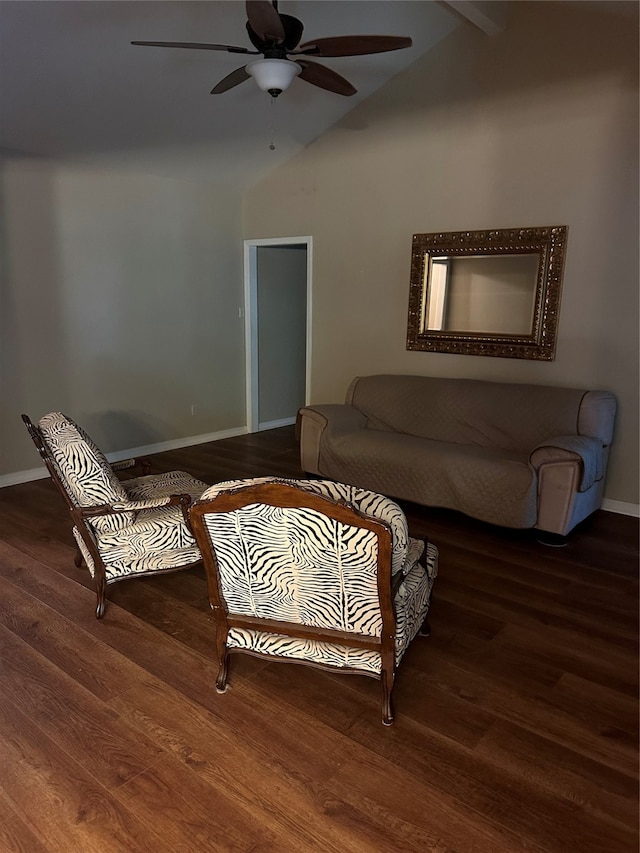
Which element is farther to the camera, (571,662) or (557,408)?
(557,408)

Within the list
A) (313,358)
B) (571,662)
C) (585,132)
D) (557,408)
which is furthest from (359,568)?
(313,358)

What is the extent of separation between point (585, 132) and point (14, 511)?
15.8ft

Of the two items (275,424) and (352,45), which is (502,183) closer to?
(352,45)

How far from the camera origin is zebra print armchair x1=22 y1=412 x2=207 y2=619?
103 inches

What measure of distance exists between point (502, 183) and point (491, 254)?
1.72ft

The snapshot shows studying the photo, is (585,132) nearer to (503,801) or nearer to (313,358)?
(313,358)

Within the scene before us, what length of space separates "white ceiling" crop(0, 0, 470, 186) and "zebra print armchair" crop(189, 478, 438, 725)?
9.57 feet

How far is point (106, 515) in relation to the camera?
2.69 meters

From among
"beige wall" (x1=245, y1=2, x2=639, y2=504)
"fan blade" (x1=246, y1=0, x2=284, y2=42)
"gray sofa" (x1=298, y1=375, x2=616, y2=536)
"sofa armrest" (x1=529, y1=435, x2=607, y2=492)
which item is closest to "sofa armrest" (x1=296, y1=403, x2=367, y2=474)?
"gray sofa" (x1=298, y1=375, x2=616, y2=536)

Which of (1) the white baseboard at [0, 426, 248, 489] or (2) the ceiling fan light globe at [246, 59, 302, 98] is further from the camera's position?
(1) the white baseboard at [0, 426, 248, 489]

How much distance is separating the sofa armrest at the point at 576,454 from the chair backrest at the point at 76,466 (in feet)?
8.05

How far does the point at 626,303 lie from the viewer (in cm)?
400

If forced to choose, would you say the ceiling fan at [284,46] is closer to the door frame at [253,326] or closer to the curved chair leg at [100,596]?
the curved chair leg at [100,596]

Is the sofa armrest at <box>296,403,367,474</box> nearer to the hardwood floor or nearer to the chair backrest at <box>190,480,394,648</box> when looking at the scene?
the hardwood floor
